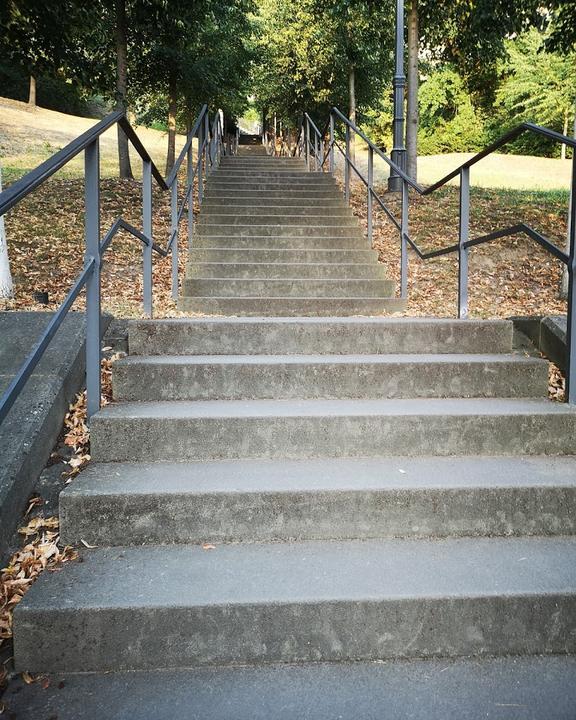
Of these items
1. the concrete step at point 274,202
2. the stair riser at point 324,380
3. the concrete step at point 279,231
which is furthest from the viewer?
the concrete step at point 274,202

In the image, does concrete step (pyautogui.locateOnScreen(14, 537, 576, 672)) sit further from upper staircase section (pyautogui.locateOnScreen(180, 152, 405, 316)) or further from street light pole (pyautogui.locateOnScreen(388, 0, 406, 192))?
street light pole (pyautogui.locateOnScreen(388, 0, 406, 192))

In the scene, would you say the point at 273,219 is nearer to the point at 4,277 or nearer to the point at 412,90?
the point at 4,277

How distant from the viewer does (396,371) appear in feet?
10.1

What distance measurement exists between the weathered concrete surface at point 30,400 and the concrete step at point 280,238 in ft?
10.0

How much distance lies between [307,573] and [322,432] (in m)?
0.73

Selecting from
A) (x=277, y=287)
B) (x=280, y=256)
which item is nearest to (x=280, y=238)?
(x=280, y=256)

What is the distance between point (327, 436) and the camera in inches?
105

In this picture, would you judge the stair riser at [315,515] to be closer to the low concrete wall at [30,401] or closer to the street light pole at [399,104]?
the low concrete wall at [30,401]

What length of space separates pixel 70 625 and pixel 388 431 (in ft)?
4.98

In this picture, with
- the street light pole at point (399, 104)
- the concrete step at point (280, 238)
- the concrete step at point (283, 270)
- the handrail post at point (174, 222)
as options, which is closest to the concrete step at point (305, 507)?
the handrail post at point (174, 222)

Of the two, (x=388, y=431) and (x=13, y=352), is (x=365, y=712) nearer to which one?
(x=388, y=431)

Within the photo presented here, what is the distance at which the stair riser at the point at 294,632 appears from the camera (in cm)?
190

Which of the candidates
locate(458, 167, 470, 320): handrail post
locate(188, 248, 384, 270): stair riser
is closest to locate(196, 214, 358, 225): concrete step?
locate(188, 248, 384, 270): stair riser

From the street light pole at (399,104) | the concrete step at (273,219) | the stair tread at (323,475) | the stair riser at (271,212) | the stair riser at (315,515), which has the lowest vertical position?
the stair riser at (315,515)
